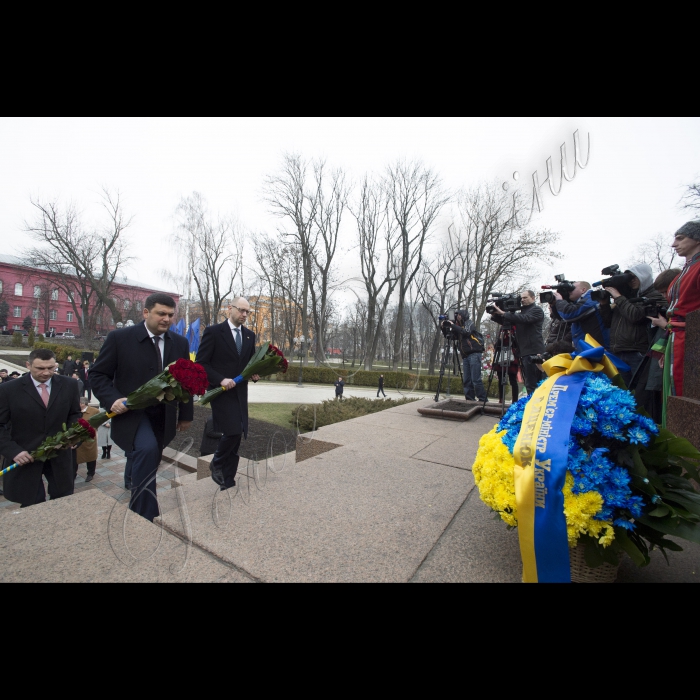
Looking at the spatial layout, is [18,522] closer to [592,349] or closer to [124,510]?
[124,510]

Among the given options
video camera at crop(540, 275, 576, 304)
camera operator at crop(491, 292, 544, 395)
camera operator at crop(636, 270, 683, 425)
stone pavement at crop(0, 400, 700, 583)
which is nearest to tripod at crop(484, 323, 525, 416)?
camera operator at crop(491, 292, 544, 395)

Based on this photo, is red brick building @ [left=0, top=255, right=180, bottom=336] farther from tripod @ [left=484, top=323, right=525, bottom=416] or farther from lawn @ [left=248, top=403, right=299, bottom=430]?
tripod @ [left=484, top=323, right=525, bottom=416]

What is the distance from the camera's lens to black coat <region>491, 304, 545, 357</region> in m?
5.60

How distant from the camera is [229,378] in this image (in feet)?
12.0

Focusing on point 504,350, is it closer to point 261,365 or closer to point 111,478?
point 261,365

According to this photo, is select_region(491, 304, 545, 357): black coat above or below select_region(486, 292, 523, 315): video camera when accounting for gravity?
below

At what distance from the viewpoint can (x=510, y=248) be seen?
79.8ft

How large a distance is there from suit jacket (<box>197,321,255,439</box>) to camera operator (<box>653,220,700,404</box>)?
12.1 feet

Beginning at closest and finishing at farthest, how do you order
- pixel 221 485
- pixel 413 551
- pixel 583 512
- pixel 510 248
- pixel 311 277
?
1. pixel 583 512
2. pixel 413 551
3. pixel 221 485
4. pixel 510 248
5. pixel 311 277

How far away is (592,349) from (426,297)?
3403cm

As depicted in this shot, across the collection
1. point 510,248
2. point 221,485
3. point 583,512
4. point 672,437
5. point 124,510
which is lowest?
point 221,485

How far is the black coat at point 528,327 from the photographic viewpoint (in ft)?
18.4

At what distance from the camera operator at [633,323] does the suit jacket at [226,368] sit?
3733mm
